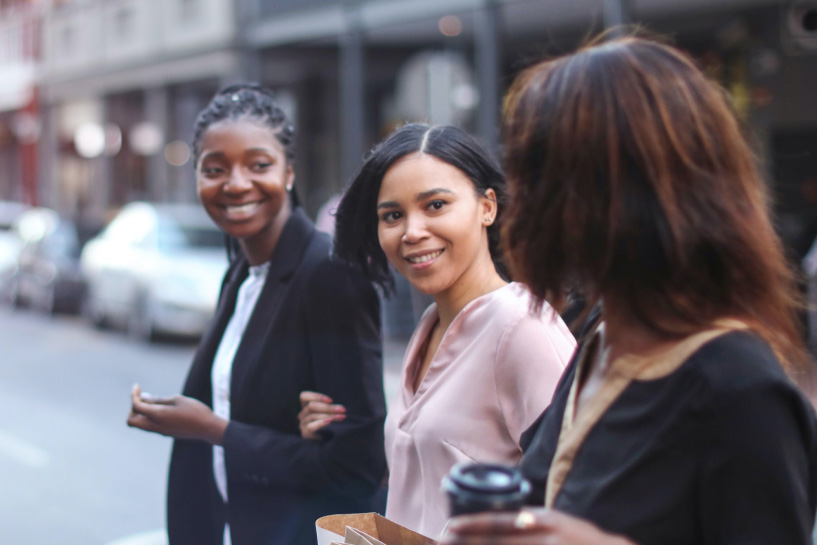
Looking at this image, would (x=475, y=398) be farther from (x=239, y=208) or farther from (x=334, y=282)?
(x=239, y=208)

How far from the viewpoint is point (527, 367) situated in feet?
5.43

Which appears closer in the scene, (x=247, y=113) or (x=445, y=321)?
(x=445, y=321)

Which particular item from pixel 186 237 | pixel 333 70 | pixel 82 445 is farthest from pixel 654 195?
pixel 333 70

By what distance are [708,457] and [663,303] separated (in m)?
0.20

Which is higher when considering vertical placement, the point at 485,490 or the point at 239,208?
the point at 239,208

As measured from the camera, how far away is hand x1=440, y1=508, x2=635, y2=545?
0.94 metres

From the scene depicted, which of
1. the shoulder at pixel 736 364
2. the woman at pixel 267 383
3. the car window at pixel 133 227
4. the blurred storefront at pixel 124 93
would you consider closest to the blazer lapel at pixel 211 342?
the woman at pixel 267 383

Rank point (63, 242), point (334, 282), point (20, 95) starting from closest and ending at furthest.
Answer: point (334, 282), point (63, 242), point (20, 95)

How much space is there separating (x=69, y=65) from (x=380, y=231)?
25.5 metres

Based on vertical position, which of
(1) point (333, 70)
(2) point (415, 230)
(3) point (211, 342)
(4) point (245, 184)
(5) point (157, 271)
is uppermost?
(1) point (333, 70)

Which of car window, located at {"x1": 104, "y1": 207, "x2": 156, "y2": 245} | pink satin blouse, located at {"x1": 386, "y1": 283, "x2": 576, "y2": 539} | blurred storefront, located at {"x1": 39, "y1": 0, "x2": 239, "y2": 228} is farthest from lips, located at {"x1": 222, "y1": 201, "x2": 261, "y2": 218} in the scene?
blurred storefront, located at {"x1": 39, "y1": 0, "x2": 239, "y2": 228}

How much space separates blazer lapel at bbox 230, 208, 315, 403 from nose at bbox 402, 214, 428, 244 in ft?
1.67

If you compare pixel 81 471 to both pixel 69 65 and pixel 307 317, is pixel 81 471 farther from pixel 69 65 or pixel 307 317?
pixel 69 65

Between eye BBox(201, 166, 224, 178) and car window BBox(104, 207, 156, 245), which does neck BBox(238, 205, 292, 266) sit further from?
car window BBox(104, 207, 156, 245)
